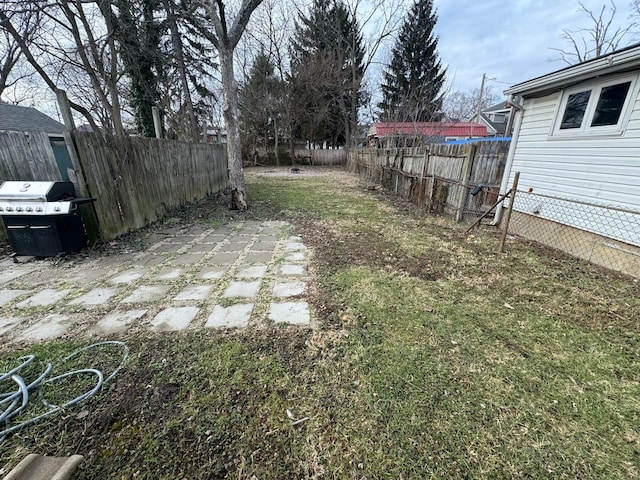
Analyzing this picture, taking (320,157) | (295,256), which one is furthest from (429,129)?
(295,256)

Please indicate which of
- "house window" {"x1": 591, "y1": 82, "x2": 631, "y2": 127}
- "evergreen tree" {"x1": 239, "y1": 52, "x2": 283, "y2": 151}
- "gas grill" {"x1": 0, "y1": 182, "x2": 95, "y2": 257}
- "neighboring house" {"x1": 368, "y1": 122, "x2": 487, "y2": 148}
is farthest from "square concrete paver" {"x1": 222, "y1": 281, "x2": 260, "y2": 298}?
"evergreen tree" {"x1": 239, "y1": 52, "x2": 283, "y2": 151}

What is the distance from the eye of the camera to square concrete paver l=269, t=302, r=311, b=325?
236cm

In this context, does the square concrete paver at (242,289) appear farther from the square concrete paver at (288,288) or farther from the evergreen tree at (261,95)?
the evergreen tree at (261,95)

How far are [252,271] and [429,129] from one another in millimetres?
17687

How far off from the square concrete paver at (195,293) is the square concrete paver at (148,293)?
19 cm

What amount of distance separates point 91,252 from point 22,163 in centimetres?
149

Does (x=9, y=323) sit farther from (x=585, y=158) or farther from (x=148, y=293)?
(x=585, y=158)

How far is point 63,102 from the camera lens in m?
3.23

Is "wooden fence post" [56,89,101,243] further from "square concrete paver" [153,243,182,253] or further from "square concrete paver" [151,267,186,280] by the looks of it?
"square concrete paver" [151,267,186,280]

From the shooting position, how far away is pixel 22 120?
509 inches

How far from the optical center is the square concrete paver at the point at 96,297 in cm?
256

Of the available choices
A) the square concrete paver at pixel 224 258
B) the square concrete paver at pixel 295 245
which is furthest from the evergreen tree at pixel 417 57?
the square concrete paver at pixel 224 258

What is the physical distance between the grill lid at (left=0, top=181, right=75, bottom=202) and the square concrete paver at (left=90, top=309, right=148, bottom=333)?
2027mm

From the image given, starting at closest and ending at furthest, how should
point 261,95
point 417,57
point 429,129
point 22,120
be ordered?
point 22,120 → point 429,129 → point 261,95 → point 417,57
